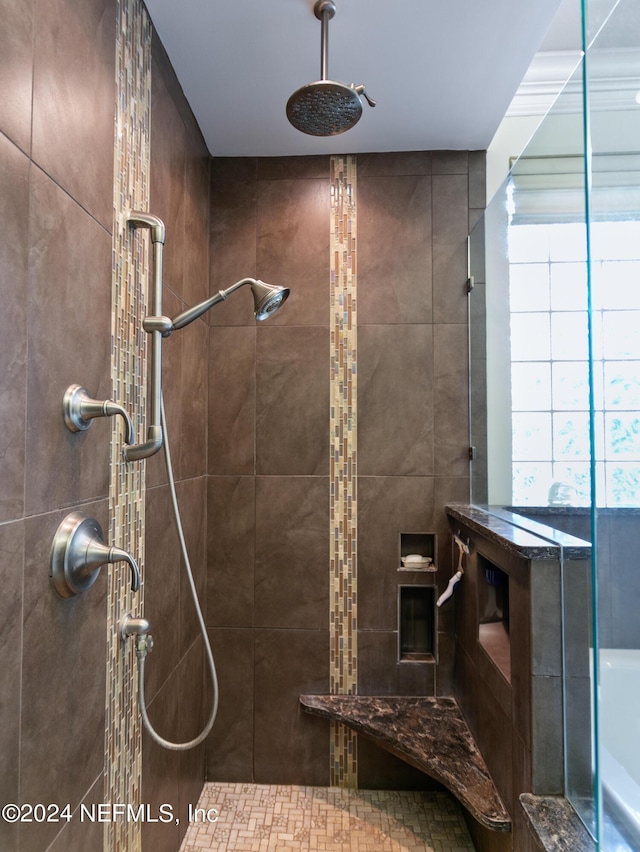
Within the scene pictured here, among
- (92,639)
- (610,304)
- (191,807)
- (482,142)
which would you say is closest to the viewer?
(610,304)

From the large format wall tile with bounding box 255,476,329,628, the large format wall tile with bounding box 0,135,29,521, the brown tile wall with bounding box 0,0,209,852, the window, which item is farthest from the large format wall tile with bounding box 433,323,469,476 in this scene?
the large format wall tile with bounding box 0,135,29,521

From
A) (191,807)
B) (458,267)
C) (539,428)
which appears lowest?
(191,807)

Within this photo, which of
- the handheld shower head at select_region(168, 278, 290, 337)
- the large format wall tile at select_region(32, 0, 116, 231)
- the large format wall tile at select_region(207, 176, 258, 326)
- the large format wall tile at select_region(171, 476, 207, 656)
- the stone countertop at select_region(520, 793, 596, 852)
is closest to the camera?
the large format wall tile at select_region(32, 0, 116, 231)

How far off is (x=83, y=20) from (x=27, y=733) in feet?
4.41

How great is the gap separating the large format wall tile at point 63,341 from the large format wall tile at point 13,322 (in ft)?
0.07

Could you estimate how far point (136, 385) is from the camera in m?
1.31

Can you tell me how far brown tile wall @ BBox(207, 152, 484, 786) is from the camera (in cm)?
200

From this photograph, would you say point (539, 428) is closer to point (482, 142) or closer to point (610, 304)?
point (610, 304)

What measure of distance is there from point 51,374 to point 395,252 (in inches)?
59.4

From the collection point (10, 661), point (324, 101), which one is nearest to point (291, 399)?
point (324, 101)

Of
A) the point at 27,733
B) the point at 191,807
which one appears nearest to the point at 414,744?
the point at 191,807

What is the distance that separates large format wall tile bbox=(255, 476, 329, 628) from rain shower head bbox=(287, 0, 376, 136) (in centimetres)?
123

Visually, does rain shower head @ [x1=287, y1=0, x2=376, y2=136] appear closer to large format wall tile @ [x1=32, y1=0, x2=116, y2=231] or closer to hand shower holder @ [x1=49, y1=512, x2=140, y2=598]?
large format wall tile @ [x1=32, y1=0, x2=116, y2=231]

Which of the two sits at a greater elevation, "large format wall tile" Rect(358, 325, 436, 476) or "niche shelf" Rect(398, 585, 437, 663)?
"large format wall tile" Rect(358, 325, 436, 476)
